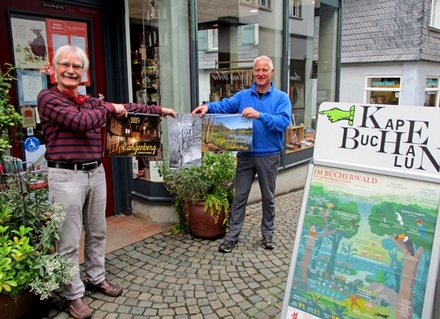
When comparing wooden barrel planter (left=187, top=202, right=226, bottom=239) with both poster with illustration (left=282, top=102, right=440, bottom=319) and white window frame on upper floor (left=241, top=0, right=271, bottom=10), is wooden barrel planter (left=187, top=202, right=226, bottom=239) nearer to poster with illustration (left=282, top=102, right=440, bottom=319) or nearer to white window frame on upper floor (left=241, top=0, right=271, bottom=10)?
poster with illustration (left=282, top=102, right=440, bottom=319)

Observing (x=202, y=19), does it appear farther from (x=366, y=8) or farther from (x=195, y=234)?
(x=366, y=8)

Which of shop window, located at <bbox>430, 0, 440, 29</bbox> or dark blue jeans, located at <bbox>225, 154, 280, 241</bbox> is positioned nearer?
dark blue jeans, located at <bbox>225, 154, 280, 241</bbox>

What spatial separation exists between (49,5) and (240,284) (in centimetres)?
326

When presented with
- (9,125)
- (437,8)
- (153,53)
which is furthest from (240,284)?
(437,8)

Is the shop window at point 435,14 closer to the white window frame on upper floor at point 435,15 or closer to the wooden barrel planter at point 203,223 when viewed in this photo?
the white window frame on upper floor at point 435,15

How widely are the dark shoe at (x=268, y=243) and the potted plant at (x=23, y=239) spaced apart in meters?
1.92

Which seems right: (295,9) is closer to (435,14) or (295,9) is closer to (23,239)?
(23,239)

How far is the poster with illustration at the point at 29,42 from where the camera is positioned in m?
3.53

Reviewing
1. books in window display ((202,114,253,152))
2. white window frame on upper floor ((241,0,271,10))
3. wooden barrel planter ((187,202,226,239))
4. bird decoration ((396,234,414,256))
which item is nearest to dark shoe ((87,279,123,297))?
wooden barrel planter ((187,202,226,239))

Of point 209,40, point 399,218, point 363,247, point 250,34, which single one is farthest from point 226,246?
point 250,34

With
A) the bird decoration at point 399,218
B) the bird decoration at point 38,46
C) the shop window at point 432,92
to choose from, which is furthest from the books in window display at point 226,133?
the shop window at point 432,92

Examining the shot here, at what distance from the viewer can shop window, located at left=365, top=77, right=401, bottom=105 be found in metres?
11.7

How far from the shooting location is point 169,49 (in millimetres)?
4195

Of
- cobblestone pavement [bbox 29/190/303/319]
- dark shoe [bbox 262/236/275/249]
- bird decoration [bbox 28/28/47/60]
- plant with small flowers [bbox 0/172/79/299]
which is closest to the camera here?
plant with small flowers [bbox 0/172/79/299]
